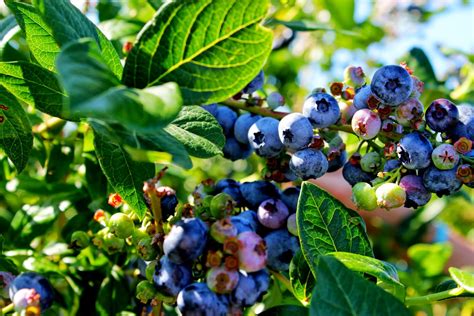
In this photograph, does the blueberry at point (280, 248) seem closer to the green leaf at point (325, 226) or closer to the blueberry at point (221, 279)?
the green leaf at point (325, 226)

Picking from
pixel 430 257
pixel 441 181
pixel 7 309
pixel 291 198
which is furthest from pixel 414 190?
pixel 430 257

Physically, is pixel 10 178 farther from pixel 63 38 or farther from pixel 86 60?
pixel 86 60

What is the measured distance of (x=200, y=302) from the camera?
84 centimetres

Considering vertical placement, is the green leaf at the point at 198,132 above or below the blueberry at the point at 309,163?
above

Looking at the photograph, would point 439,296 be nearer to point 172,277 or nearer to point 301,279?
point 301,279

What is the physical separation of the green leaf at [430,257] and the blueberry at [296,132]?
1.25 m

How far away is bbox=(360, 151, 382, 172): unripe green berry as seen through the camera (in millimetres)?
1144

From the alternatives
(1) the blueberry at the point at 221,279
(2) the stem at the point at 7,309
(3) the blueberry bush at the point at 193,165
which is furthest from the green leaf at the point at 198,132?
(2) the stem at the point at 7,309

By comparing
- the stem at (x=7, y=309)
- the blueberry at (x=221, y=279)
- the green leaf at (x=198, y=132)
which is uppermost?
the green leaf at (x=198, y=132)

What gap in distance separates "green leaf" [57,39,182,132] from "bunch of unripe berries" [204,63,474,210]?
0.47 metres

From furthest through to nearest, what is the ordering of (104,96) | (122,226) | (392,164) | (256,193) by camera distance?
(256,193)
(392,164)
(122,226)
(104,96)

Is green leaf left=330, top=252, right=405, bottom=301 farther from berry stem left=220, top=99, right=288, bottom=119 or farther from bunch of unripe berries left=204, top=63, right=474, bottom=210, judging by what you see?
berry stem left=220, top=99, right=288, bottom=119

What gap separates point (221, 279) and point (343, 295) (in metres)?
0.18

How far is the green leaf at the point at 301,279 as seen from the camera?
108cm
